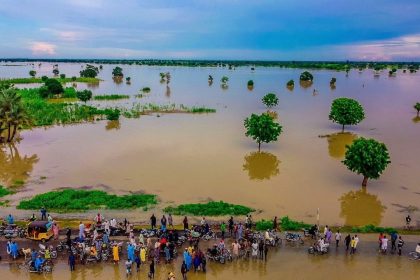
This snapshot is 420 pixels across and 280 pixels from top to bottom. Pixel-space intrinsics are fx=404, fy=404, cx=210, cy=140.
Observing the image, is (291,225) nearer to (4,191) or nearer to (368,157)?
(368,157)

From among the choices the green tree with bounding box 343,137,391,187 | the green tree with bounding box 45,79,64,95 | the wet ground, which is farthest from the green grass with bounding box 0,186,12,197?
the green tree with bounding box 45,79,64,95

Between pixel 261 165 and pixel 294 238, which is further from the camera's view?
pixel 261 165

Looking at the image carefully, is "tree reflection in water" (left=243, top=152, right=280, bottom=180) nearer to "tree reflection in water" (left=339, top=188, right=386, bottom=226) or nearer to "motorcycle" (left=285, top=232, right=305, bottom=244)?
"tree reflection in water" (left=339, top=188, right=386, bottom=226)

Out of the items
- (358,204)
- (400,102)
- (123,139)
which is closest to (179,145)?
(123,139)

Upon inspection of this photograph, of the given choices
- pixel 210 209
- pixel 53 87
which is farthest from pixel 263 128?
pixel 53 87

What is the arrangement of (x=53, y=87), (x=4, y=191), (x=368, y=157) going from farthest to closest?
(x=53, y=87) < (x=4, y=191) < (x=368, y=157)

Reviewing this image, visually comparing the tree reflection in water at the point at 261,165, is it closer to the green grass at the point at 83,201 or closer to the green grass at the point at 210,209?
the green grass at the point at 210,209
